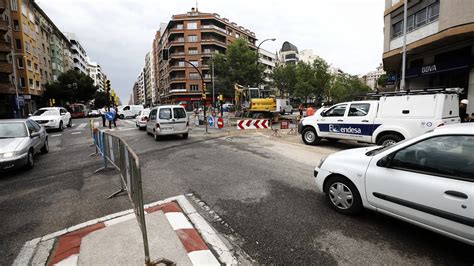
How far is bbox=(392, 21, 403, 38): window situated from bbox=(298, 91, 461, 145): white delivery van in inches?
487

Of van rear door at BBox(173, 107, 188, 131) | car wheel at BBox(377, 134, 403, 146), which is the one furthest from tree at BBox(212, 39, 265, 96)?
car wheel at BBox(377, 134, 403, 146)

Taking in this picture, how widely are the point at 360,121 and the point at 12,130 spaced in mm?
11330

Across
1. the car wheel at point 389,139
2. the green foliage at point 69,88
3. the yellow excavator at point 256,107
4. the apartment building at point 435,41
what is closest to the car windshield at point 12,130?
the car wheel at point 389,139

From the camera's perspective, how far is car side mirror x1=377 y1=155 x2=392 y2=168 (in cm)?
314

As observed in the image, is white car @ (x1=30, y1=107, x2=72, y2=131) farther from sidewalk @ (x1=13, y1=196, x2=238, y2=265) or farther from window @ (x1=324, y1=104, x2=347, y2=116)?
window @ (x1=324, y1=104, x2=347, y2=116)

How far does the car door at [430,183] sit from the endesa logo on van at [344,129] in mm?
5987

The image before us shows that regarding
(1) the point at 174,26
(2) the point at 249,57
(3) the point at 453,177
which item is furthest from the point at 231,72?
(3) the point at 453,177

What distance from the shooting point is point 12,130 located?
7.15m

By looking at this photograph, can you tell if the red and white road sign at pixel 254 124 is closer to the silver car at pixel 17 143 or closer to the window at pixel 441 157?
the silver car at pixel 17 143

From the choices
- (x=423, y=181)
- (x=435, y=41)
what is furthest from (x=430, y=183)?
(x=435, y=41)

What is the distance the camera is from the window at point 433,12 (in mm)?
13852

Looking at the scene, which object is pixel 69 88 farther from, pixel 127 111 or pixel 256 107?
pixel 256 107

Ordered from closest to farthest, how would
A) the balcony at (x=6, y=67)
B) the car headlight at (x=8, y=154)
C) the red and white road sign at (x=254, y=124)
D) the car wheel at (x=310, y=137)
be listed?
the car headlight at (x=8, y=154), the car wheel at (x=310, y=137), the red and white road sign at (x=254, y=124), the balcony at (x=6, y=67)

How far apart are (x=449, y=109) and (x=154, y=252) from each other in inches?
346
